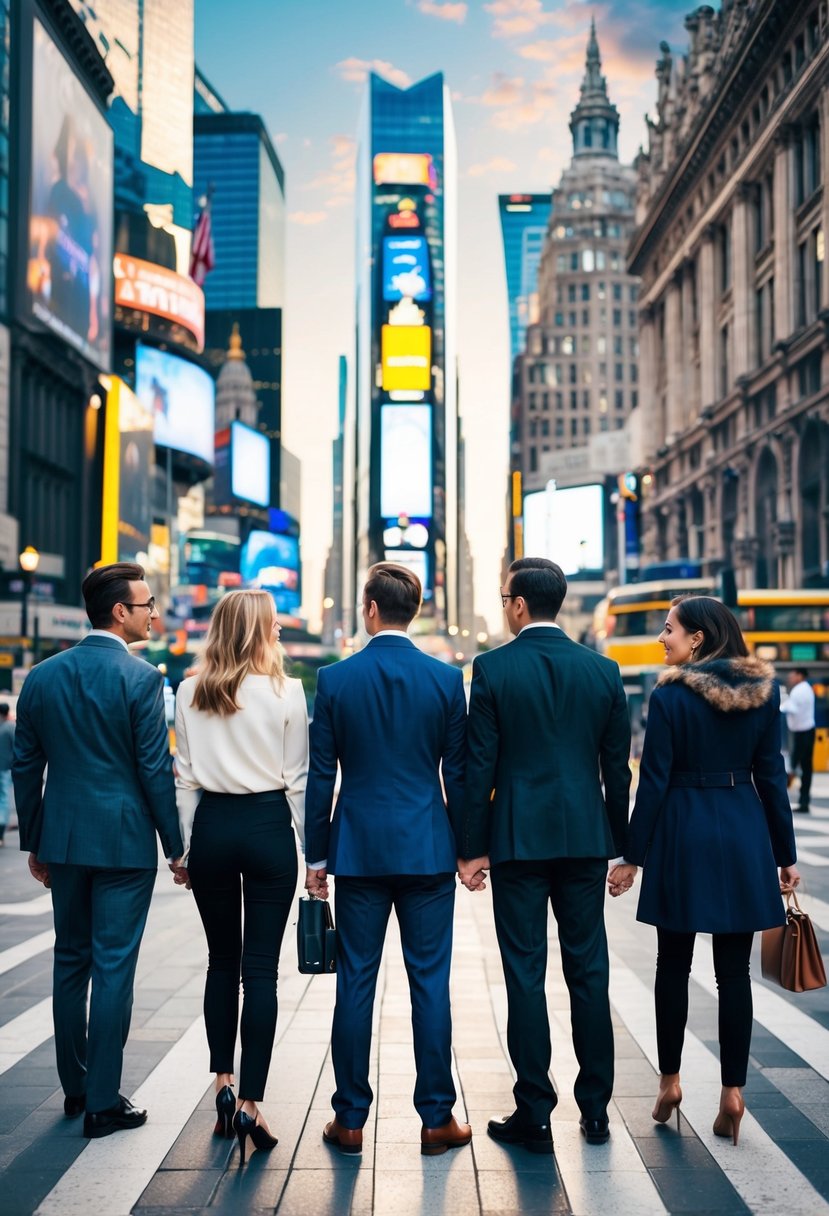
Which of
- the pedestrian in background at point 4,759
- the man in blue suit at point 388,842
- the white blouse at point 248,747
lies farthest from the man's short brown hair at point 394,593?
the pedestrian in background at point 4,759

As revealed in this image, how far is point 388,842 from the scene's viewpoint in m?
4.85

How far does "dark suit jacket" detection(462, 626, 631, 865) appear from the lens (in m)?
4.96

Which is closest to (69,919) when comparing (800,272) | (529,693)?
(529,693)

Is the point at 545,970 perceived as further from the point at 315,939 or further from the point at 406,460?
the point at 406,460

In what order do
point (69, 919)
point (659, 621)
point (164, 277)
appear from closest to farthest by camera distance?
1. point (69, 919)
2. point (659, 621)
3. point (164, 277)

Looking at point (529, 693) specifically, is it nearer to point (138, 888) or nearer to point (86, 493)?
point (138, 888)

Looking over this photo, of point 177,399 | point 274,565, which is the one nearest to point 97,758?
point 177,399

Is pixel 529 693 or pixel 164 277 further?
pixel 164 277

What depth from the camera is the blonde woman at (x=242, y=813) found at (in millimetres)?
4918

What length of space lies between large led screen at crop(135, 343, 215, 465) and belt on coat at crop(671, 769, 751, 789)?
91.8m

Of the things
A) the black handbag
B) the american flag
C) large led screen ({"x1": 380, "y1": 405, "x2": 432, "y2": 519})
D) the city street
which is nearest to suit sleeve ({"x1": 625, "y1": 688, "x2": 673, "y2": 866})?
the city street

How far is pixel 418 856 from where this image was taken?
4852 millimetres

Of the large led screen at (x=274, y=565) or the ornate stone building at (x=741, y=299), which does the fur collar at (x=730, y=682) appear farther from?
the large led screen at (x=274, y=565)

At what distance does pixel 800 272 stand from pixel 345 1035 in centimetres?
5655
